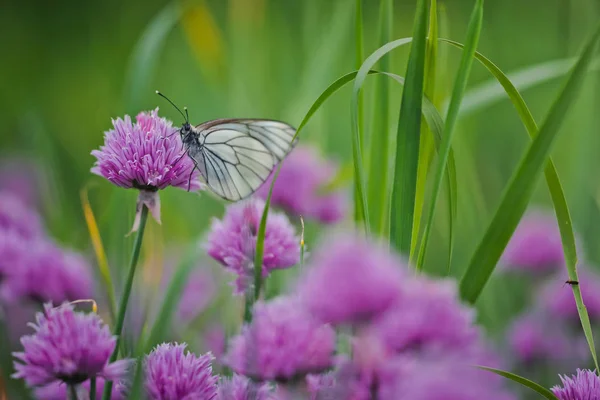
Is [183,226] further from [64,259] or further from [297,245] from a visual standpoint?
[297,245]

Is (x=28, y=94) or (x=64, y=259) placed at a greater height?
(x=28, y=94)

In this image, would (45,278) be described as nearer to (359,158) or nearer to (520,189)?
(359,158)

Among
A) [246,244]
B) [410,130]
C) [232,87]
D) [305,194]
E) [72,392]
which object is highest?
[232,87]

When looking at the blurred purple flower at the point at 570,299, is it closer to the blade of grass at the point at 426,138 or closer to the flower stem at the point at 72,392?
the blade of grass at the point at 426,138

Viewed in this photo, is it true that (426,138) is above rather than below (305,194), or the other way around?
below

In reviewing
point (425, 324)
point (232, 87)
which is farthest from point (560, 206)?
point (232, 87)

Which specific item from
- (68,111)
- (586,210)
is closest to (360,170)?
(586,210)

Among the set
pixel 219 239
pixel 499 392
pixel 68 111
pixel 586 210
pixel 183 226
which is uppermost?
pixel 68 111
